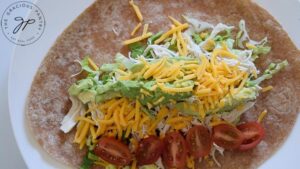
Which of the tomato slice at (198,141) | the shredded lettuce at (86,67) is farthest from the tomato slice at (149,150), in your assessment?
the shredded lettuce at (86,67)

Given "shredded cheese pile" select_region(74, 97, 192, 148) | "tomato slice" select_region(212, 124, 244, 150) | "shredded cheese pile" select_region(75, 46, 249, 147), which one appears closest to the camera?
"shredded cheese pile" select_region(75, 46, 249, 147)

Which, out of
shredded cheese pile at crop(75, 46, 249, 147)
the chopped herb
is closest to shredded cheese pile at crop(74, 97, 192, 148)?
shredded cheese pile at crop(75, 46, 249, 147)

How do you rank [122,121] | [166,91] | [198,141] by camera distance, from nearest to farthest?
[166,91] → [122,121] → [198,141]

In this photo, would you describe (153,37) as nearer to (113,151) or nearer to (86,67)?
(86,67)

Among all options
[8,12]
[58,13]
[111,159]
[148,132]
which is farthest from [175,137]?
[8,12]

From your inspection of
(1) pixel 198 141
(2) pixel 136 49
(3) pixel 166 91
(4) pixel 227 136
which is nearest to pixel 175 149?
(1) pixel 198 141

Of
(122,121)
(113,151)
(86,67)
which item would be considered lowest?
(113,151)

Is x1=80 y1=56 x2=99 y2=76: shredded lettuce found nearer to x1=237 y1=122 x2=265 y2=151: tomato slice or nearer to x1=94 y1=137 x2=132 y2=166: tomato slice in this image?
x1=94 y1=137 x2=132 y2=166: tomato slice
